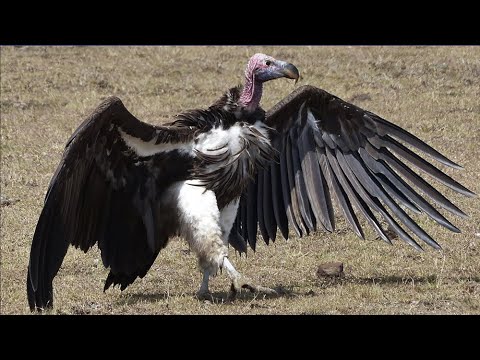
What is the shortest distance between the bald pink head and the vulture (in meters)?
0.01

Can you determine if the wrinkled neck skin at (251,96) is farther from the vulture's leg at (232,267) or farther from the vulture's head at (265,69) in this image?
the vulture's leg at (232,267)

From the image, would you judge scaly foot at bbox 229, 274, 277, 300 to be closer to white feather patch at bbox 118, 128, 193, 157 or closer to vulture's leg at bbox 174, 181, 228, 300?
vulture's leg at bbox 174, 181, 228, 300

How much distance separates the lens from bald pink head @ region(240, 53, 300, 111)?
8867mm

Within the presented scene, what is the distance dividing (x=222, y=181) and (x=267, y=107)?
719cm

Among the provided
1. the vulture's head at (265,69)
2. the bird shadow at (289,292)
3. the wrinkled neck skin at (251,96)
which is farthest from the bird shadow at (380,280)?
the vulture's head at (265,69)

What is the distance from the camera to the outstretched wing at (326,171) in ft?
30.2

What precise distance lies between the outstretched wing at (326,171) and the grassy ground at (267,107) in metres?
0.51

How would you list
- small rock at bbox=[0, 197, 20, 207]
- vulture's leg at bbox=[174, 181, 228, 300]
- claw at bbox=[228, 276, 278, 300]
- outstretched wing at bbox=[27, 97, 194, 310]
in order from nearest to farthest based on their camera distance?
outstretched wing at bbox=[27, 97, 194, 310] → claw at bbox=[228, 276, 278, 300] → vulture's leg at bbox=[174, 181, 228, 300] → small rock at bbox=[0, 197, 20, 207]

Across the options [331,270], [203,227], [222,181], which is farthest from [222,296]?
[331,270]

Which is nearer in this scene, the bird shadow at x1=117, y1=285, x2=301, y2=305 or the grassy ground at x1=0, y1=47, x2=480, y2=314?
the bird shadow at x1=117, y1=285, x2=301, y2=305

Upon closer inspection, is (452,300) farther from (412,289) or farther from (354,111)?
(354,111)

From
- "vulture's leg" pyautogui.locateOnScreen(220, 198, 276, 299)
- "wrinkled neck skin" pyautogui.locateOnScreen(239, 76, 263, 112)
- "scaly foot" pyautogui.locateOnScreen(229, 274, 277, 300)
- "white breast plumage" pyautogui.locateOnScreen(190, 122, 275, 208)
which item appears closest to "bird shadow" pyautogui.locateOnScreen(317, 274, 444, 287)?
"vulture's leg" pyautogui.locateOnScreen(220, 198, 276, 299)

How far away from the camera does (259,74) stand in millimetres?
8984

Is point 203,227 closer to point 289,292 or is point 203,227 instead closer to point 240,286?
point 240,286
